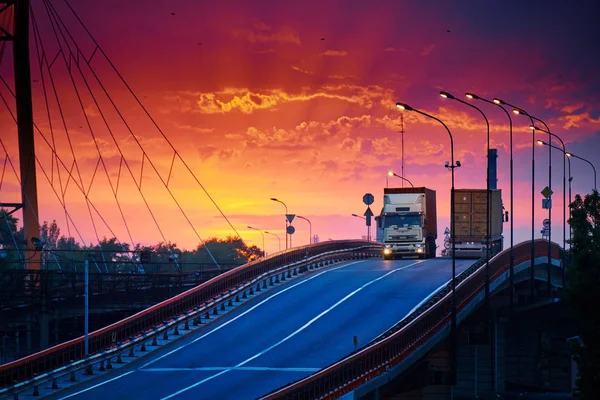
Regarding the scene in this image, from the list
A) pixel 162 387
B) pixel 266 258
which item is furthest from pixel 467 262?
pixel 162 387

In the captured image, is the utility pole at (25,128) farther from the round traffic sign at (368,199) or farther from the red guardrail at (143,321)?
the round traffic sign at (368,199)

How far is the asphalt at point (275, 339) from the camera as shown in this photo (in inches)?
1864

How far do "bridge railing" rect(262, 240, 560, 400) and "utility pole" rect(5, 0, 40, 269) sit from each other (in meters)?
24.5

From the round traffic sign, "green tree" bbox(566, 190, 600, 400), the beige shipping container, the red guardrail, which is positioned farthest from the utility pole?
the round traffic sign

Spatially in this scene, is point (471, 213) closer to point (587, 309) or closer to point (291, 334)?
point (291, 334)

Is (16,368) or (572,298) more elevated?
(572,298)

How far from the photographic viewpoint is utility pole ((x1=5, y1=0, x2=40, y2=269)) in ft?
227

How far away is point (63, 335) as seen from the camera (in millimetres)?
109188

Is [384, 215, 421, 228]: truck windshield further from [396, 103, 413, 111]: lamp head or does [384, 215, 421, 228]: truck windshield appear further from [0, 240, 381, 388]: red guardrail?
[396, 103, 413, 111]: lamp head

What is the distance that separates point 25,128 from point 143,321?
18177 mm

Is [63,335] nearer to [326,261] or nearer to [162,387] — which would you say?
[326,261]

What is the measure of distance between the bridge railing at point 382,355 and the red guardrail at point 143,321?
12.4 metres

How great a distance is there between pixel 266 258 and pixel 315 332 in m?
16.8

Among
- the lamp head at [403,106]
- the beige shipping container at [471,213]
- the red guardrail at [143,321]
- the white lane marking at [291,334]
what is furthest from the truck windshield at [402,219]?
the lamp head at [403,106]
